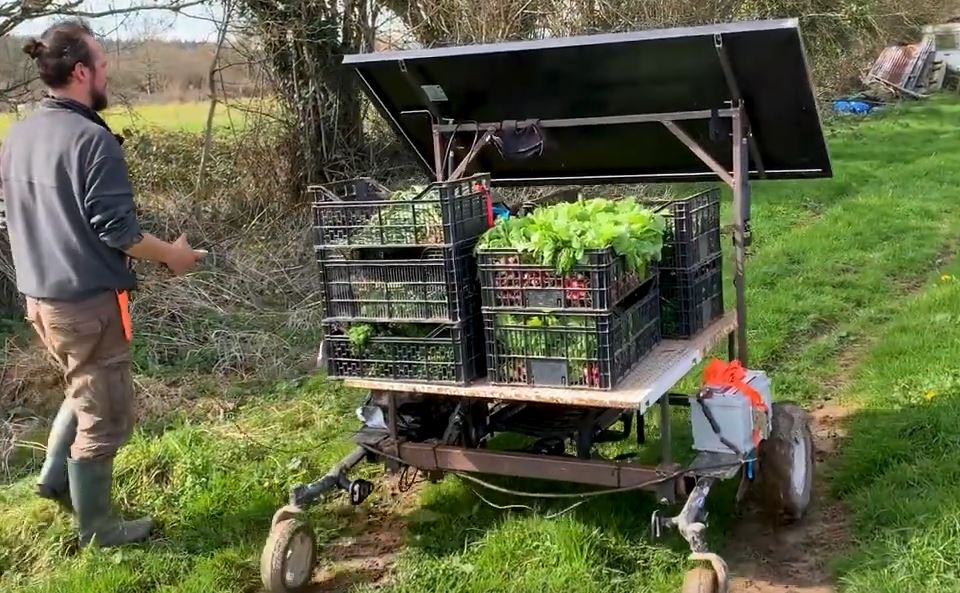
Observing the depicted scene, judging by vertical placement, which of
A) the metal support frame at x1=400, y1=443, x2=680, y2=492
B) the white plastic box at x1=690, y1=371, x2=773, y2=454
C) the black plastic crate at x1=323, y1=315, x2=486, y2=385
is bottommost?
the metal support frame at x1=400, y1=443, x2=680, y2=492

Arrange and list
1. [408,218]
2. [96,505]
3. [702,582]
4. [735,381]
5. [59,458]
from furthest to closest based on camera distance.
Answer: [59,458] → [96,505] → [735,381] → [408,218] → [702,582]

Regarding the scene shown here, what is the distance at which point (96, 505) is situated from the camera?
15.9ft

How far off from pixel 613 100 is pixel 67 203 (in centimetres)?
273

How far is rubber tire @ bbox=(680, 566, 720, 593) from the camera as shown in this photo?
3893 mm

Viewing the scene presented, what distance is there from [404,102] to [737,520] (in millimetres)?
2995

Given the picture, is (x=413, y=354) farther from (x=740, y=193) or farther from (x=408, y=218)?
(x=740, y=193)

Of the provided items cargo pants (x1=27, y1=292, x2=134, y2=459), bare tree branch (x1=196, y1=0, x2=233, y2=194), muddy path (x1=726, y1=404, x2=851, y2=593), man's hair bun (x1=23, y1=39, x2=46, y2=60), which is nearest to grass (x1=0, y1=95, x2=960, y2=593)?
muddy path (x1=726, y1=404, x2=851, y2=593)

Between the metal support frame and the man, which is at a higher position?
the man

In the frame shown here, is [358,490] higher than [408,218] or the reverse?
the reverse

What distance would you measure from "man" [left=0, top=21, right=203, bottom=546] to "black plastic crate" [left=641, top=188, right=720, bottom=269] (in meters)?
2.26

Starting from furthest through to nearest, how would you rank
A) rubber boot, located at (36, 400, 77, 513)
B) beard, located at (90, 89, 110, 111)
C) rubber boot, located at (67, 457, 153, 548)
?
Answer: rubber boot, located at (36, 400, 77, 513)
rubber boot, located at (67, 457, 153, 548)
beard, located at (90, 89, 110, 111)

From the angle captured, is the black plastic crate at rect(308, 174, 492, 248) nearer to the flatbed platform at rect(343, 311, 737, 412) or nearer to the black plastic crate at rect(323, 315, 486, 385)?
the black plastic crate at rect(323, 315, 486, 385)

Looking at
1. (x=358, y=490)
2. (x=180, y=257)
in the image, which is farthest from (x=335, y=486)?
(x=180, y=257)

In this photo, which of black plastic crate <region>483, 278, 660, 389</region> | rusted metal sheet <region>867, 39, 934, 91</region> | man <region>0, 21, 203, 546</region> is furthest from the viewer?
rusted metal sheet <region>867, 39, 934, 91</region>
